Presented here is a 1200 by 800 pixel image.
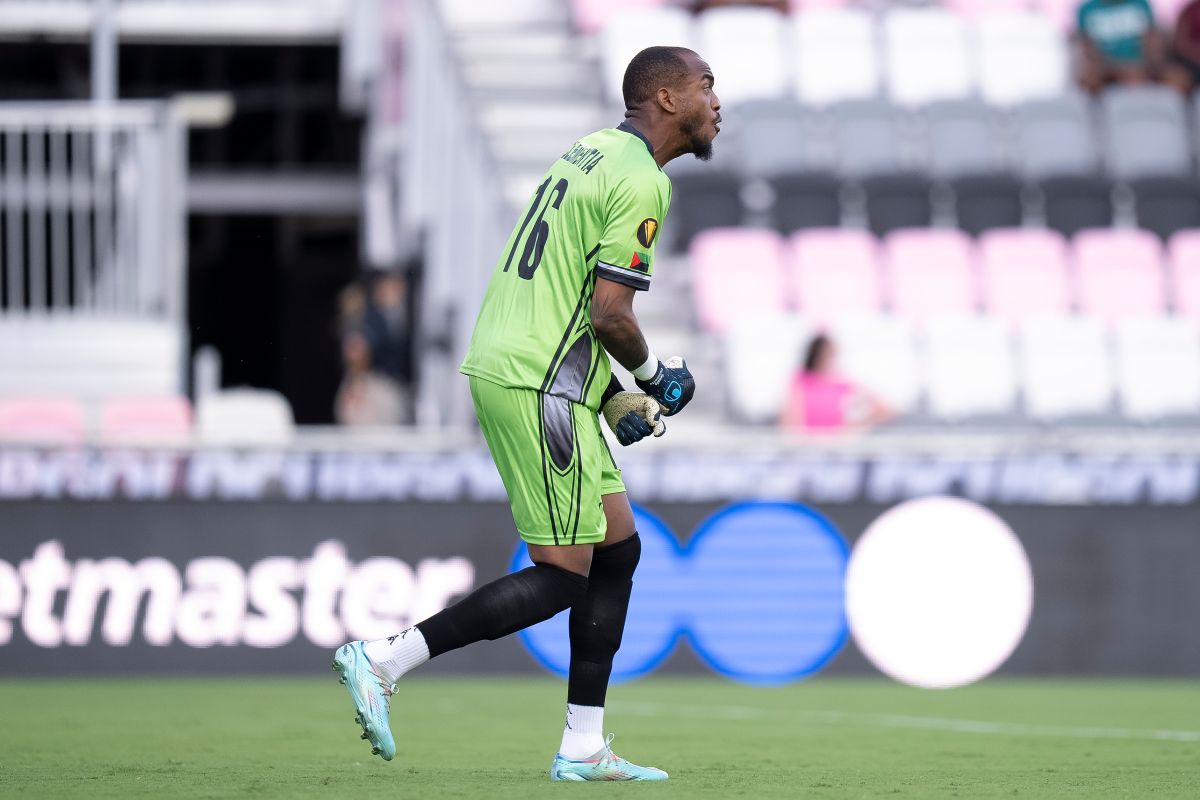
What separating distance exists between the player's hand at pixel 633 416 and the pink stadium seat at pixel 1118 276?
794 centimetres

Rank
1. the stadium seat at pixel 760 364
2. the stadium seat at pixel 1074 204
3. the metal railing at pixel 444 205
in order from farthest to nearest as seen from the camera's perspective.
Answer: the stadium seat at pixel 1074 204 < the metal railing at pixel 444 205 < the stadium seat at pixel 760 364

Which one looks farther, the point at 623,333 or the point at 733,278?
the point at 733,278

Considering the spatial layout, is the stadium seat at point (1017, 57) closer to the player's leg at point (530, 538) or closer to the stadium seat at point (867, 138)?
the stadium seat at point (867, 138)

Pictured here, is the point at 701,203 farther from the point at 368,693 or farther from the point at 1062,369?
the point at 368,693

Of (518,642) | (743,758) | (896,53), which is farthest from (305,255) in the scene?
(743,758)

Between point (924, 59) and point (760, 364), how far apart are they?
13.5 feet

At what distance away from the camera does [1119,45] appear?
1406cm

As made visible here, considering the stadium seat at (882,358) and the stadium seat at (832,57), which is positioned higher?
the stadium seat at (832,57)

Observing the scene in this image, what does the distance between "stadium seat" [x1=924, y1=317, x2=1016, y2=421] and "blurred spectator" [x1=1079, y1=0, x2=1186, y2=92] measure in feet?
11.1

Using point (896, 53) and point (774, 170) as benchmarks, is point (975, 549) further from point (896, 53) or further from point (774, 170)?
point (896, 53)

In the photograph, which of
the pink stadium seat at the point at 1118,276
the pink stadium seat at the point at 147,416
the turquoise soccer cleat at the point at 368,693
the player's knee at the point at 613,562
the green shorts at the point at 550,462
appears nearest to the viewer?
the turquoise soccer cleat at the point at 368,693

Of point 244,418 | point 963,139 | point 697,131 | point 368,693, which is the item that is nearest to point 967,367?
point 963,139

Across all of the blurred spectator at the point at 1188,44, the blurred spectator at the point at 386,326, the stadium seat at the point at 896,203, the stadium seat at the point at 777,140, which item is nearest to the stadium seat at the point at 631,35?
the stadium seat at the point at 777,140

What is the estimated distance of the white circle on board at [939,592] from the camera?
9156mm
